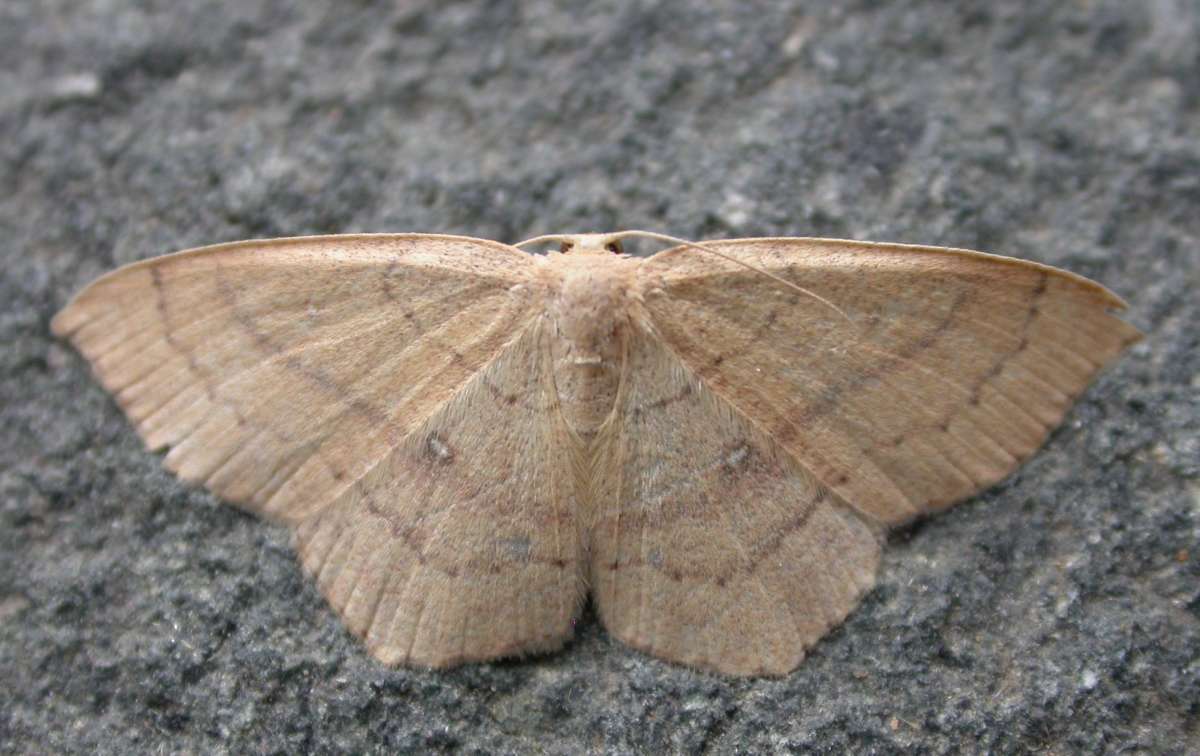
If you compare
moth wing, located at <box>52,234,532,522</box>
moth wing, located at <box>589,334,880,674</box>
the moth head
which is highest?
the moth head

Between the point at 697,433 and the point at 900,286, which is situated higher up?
the point at 900,286

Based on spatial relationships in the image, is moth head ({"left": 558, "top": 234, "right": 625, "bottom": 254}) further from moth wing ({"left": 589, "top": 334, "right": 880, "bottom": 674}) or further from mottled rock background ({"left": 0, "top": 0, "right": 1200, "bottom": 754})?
mottled rock background ({"left": 0, "top": 0, "right": 1200, "bottom": 754})

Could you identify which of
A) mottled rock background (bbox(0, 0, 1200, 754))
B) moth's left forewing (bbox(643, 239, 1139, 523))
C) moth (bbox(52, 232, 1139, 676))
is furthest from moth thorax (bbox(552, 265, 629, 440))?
mottled rock background (bbox(0, 0, 1200, 754))

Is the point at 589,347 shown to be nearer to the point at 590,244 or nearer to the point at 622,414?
the point at 622,414

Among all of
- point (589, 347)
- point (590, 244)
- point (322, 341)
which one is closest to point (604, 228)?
point (590, 244)

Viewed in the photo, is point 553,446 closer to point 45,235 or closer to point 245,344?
point 245,344

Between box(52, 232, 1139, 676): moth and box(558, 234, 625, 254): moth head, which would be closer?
box(52, 232, 1139, 676): moth

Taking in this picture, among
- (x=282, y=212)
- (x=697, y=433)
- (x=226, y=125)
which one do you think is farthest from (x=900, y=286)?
(x=226, y=125)
